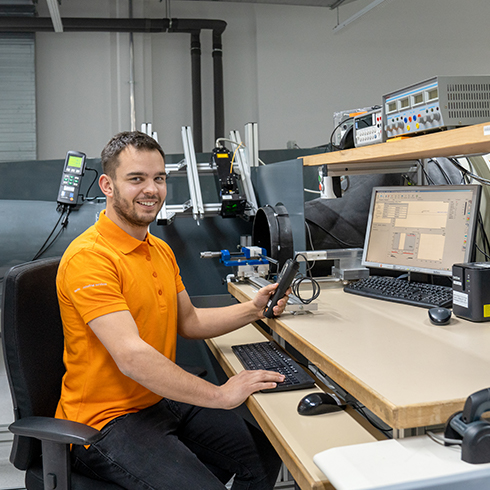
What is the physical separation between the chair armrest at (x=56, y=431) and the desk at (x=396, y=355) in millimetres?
517

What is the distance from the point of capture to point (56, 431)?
1023mm

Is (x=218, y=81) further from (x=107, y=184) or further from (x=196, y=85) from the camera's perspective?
(x=107, y=184)

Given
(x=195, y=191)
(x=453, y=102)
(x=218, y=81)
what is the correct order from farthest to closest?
1. (x=218, y=81)
2. (x=195, y=191)
3. (x=453, y=102)

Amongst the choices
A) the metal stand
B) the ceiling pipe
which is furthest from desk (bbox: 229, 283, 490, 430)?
the ceiling pipe

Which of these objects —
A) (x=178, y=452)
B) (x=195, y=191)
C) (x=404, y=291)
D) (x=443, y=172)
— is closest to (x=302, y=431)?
(x=178, y=452)

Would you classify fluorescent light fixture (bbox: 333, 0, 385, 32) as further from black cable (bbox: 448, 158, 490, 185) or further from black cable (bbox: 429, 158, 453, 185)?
black cable (bbox: 448, 158, 490, 185)

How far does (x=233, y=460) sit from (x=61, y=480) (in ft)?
1.53

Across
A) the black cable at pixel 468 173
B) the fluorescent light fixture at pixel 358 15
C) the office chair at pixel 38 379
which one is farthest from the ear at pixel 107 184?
the fluorescent light fixture at pixel 358 15

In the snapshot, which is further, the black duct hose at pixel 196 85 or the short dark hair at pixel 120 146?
the black duct hose at pixel 196 85

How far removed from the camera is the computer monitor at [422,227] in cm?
158

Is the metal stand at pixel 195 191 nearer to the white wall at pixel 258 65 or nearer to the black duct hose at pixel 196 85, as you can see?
the black duct hose at pixel 196 85

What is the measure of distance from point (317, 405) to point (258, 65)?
5.25 m

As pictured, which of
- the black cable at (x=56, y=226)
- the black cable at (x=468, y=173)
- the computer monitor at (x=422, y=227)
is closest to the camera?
the computer monitor at (x=422, y=227)

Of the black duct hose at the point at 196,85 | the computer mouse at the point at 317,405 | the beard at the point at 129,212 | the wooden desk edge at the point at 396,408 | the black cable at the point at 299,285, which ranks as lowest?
the computer mouse at the point at 317,405
